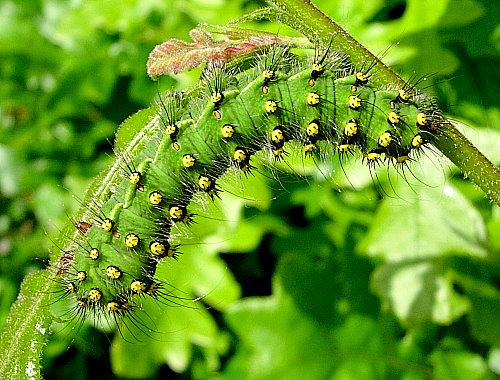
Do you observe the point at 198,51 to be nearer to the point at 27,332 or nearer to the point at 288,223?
the point at 27,332

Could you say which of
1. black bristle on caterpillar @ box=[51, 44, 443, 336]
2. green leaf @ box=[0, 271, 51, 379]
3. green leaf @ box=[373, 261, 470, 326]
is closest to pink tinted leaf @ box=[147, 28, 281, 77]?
black bristle on caterpillar @ box=[51, 44, 443, 336]

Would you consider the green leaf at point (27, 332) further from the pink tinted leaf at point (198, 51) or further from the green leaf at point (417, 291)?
the green leaf at point (417, 291)

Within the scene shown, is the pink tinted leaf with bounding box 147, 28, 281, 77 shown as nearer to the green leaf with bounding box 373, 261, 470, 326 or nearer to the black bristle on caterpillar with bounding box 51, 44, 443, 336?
the black bristle on caterpillar with bounding box 51, 44, 443, 336

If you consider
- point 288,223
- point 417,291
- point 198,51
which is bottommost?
point 417,291

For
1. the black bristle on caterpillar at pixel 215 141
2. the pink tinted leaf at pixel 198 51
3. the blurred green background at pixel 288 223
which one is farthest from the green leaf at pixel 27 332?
the blurred green background at pixel 288 223

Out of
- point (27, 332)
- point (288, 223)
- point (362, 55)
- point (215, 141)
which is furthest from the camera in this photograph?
point (288, 223)

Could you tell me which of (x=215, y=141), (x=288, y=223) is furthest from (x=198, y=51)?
(x=288, y=223)
